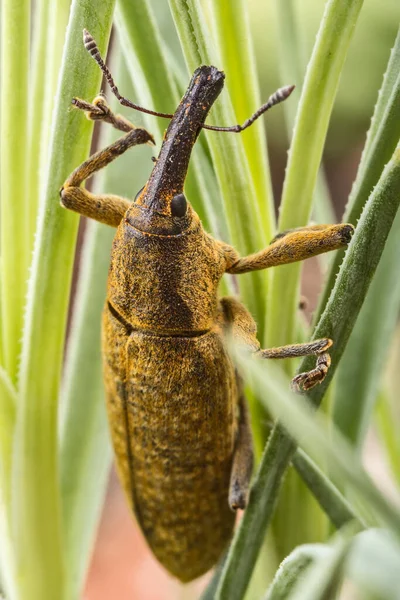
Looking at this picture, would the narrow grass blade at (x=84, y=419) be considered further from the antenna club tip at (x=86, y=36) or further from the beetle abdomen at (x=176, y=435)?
the antenna club tip at (x=86, y=36)

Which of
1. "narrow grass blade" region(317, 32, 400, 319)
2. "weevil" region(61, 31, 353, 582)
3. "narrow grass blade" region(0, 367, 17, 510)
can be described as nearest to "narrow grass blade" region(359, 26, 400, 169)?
"narrow grass blade" region(317, 32, 400, 319)

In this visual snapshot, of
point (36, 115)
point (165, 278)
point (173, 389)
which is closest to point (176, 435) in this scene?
point (173, 389)

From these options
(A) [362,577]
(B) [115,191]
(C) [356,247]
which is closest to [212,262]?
(B) [115,191]

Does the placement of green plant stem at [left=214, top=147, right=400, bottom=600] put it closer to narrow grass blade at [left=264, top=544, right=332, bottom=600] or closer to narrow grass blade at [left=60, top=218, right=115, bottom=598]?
narrow grass blade at [left=264, top=544, right=332, bottom=600]

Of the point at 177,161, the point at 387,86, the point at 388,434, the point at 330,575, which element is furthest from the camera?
the point at 388,434

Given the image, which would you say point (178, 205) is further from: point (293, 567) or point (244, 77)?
point (293, 567)

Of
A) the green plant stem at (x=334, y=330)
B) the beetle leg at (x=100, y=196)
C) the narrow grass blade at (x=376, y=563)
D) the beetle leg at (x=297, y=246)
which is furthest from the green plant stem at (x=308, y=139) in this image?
the narrow grass blade at (x=376, y=563)
